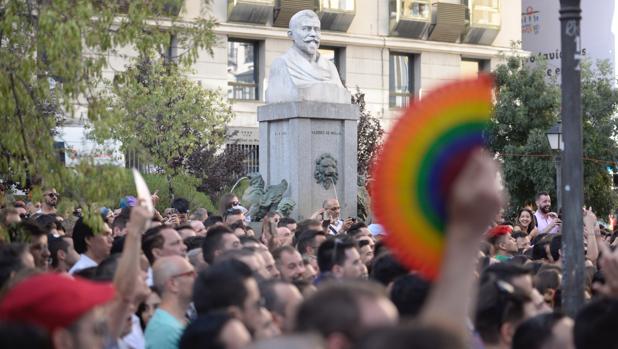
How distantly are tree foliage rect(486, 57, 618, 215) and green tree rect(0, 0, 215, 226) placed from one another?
26709 mm

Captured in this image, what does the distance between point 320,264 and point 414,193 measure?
487cm

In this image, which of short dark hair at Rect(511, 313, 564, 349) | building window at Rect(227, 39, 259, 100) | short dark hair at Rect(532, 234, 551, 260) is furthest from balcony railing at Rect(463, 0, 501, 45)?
short dark hair at Rect(511, 313, 564, 349)

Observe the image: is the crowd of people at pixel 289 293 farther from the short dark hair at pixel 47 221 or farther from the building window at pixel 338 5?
the building window at pixel 338 5

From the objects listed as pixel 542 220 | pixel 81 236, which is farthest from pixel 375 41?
pixel 81 236

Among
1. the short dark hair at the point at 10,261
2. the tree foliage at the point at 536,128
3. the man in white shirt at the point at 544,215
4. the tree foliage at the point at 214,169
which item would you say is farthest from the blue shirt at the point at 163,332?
the tree foliage at the point at 536,128

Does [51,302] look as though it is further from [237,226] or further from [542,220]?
[542,220]

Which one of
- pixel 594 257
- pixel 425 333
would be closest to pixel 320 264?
pixel 594 257

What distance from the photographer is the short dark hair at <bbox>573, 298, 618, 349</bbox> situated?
18.2 ft

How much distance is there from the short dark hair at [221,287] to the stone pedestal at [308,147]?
12.3 metres

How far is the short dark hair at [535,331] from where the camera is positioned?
562cm

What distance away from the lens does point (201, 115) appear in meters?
36.2

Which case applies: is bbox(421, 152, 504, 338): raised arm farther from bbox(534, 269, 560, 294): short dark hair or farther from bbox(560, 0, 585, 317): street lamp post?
bbox(534, 269, 560, 294): short dark hair

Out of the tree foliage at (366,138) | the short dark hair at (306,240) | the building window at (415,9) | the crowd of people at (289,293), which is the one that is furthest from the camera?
the building window at (415,9)

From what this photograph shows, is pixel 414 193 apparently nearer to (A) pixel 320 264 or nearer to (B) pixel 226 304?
(B) pixel 226 304
